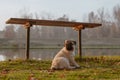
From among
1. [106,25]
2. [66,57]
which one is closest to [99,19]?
[106,25]

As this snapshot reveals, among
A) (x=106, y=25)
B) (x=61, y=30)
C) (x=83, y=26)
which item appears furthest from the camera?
(x=61, y=30)

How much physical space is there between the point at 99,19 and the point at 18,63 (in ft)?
219

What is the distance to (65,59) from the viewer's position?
8781 mm

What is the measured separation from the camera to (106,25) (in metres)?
76.2

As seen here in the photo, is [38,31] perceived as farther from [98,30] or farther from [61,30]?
[98,30]

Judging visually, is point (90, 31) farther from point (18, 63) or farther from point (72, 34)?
point (18, 63)

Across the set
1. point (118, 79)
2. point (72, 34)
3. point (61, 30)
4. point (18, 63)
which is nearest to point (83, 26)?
point (18, 63)

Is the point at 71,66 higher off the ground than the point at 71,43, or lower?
lower

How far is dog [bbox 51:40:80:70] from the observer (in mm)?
8664

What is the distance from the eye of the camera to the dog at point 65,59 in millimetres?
8664

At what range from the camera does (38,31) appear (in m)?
76.6

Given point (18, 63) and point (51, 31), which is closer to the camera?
point (18, 63)

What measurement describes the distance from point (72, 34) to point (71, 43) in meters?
67.1

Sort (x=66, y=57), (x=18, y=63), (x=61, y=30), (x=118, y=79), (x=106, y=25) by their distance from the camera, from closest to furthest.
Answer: (x=118, y=79) < (x=66, y=57) < (x=18, y=63) < (x=106, y=25) < (x=61, y=30)
